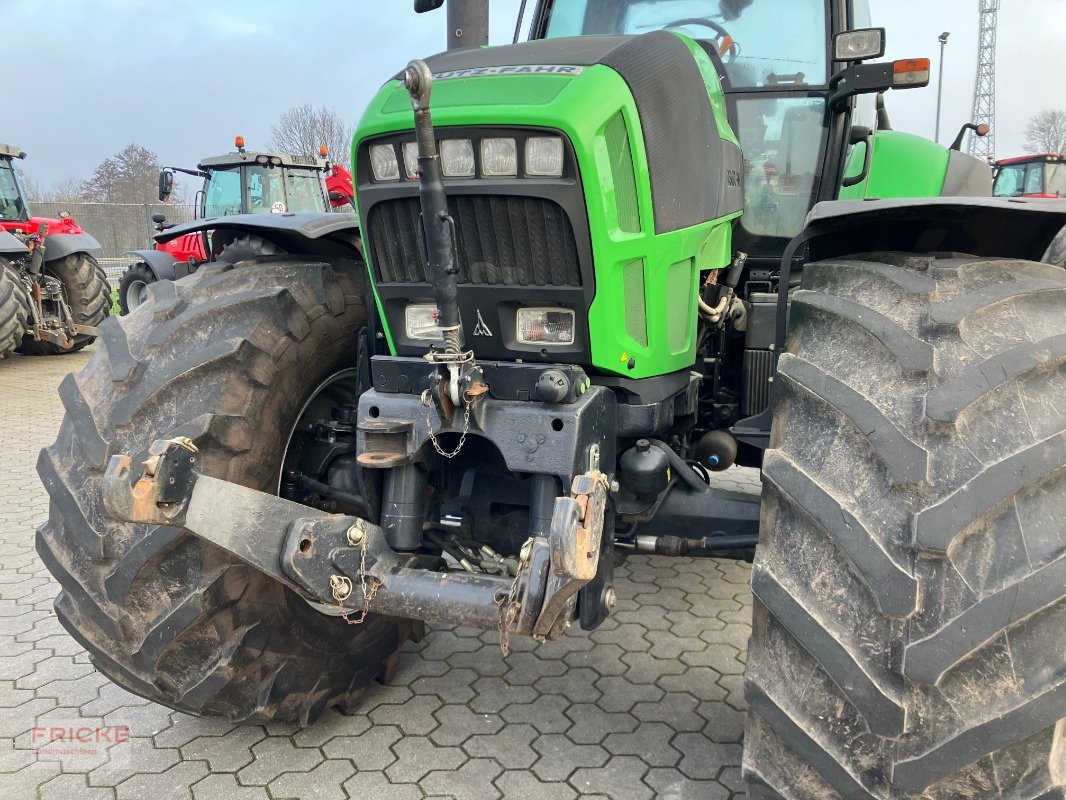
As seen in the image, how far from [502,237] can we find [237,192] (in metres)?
12.1

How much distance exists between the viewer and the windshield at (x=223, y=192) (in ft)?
43.6

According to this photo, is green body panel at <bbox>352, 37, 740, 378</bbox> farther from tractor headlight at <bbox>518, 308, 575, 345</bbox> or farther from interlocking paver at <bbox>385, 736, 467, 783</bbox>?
interlocking paver at <bbox>385, 736, 467, 783</bbox>

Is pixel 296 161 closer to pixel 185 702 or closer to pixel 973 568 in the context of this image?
pixel 185 702

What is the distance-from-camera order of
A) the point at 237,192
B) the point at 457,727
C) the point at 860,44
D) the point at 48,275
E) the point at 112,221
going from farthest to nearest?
the point at 112,221, the point at 237,192, the point at 48,275, the point at 457,727, the point at 860,44

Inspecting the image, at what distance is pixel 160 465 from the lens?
2045 mm

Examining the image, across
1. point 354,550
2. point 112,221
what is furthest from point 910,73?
point 112,221

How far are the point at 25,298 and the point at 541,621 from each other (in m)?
11.5

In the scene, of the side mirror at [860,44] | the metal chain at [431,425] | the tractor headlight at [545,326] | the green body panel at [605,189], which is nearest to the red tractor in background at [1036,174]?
the side mirror at [860,44]

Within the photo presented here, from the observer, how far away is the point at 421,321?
2.59m

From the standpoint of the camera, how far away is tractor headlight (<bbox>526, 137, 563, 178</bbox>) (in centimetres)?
221

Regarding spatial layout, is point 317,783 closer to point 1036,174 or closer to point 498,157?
point 498,157

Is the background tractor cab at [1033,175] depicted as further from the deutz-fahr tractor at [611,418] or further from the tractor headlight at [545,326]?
the tractor headlight at [545,326]

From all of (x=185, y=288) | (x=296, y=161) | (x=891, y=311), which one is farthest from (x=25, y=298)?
(x=891, y=311)

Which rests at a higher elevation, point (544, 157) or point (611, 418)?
point (544, 157)
